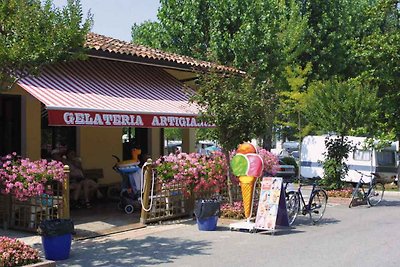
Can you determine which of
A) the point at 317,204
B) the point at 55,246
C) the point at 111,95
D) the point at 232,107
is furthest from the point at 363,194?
the point at 55,246

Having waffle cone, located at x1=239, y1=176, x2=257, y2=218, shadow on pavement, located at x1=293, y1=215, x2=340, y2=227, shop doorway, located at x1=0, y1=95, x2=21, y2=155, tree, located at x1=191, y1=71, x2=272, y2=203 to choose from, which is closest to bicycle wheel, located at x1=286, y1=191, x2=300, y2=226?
shadow on pavement, located at x1=293, y1=215, x2=340, y2=227

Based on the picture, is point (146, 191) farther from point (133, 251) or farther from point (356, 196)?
point (356, 196)

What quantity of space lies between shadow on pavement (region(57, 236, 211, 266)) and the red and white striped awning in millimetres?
2214

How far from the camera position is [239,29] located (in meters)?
22.2

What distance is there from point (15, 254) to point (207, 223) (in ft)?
14.4

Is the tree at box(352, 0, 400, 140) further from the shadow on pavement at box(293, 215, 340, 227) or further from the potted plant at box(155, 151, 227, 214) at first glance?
the potted plant at box(155, 151, 227, 214)

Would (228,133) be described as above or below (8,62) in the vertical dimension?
below

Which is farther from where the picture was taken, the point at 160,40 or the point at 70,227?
the point at 160,40

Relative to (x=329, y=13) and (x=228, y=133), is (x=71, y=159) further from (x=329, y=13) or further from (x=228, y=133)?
(x=329, y=13)

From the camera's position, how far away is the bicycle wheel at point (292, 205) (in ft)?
35.9

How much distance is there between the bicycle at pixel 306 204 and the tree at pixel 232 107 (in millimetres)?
1415

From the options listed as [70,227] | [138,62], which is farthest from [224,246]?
[138,62]

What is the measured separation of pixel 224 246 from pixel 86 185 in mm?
5082

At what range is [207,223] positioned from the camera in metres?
10.1
